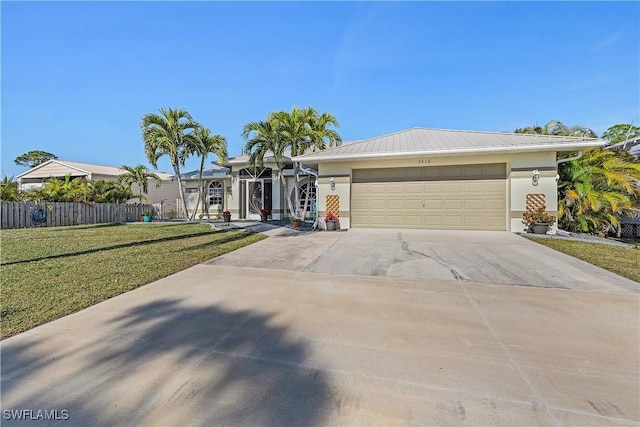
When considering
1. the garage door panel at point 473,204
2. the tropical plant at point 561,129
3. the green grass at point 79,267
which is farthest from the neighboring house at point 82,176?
the tropical plant at point 561,129

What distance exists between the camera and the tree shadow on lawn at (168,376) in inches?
70.8

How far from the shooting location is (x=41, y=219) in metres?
13.4

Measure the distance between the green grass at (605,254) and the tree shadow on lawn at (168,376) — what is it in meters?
6.12

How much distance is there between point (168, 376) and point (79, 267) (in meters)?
4.73

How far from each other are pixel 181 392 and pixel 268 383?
0.60m

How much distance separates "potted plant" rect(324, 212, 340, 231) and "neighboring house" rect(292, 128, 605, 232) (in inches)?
10.8

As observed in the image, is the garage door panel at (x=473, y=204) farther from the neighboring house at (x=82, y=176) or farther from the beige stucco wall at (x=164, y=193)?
the beige stucco wall at (x=164, y=193)

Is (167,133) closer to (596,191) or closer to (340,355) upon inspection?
(340,355)

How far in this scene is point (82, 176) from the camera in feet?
70.5

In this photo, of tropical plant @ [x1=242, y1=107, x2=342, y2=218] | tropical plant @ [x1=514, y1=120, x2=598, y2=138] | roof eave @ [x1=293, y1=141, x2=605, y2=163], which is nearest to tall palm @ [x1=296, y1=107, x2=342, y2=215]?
tropical plant @ [x1=242, y1=107, x2=342, y2=218]

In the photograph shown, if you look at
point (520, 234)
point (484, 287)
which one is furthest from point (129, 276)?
point (520, 234)

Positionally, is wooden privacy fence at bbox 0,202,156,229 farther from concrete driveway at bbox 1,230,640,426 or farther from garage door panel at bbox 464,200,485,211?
garage door panel at bbox 464,200,485,211

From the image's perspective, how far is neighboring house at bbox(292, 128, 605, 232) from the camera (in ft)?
31.8

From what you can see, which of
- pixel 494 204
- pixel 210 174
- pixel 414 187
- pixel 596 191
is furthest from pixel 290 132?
pixel 596 191
